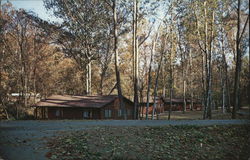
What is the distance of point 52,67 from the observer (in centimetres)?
3816

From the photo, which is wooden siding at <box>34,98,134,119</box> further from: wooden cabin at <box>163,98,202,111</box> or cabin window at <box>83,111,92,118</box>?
wooden cabin at <box>163,98,202,111</box>

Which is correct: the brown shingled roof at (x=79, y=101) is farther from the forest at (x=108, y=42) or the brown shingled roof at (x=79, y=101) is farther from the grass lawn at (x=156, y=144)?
the grass lawn at (x=156, y=144)

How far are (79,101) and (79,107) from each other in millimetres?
888

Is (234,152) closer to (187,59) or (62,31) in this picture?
(62,31)

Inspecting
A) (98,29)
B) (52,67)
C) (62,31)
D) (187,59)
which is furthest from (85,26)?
(187,59)

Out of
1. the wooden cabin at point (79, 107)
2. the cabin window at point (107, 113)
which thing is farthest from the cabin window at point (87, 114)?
the cabin window at point (107, 113)

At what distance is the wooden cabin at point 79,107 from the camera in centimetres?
2940

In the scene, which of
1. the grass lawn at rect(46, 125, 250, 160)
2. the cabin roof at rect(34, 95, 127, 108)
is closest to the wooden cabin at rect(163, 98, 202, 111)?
the cabin roof at rect(34, 95, 127, 108)

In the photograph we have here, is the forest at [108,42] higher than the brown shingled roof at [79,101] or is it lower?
higher

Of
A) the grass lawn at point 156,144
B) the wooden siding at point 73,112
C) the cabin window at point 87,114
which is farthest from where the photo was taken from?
the cabin window at point 87,114

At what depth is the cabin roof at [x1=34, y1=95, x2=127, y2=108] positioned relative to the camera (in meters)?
28.9

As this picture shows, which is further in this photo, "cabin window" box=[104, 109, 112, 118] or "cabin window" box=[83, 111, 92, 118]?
"cabin window" box=[104, 109, 112, 118]

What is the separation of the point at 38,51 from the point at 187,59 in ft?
91.7

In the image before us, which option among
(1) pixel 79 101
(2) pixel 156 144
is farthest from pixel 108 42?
(2) pixel 156 144
